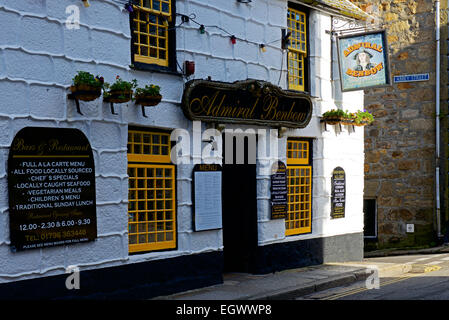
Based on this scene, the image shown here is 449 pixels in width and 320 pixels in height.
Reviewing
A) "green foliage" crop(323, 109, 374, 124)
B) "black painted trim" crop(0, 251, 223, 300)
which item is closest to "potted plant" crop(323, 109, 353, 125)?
"green foliage" crop(323, 109, 374, 124)

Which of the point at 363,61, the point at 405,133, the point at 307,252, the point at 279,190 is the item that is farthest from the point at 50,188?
the point at 405,133

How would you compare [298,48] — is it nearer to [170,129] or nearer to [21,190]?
[170,129]

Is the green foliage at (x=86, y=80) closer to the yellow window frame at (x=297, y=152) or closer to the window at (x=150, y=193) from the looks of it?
the window at (x=150, y=193)

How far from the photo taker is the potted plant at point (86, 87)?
8672 millimetres

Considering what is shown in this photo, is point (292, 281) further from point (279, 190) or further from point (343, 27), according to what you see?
point (343, 27)

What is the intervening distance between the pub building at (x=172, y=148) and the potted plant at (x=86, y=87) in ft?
0.27

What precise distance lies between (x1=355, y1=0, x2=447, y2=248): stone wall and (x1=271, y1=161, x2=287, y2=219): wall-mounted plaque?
626 centimetres

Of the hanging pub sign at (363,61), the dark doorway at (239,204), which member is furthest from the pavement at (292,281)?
the hanging pub sign at (363,61)

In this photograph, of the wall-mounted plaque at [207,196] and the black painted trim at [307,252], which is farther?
the black painted trim at [307,252]

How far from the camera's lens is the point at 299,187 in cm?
1378

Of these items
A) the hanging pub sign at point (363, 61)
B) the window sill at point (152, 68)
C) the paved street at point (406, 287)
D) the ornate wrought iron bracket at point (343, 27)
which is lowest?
the paved street at point (406, 287)

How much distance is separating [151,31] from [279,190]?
4458mm

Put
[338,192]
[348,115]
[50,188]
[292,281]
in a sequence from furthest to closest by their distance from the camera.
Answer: [338,192] → [348,115] → [292,281] → [50,188]

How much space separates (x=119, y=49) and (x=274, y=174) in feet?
15.1
